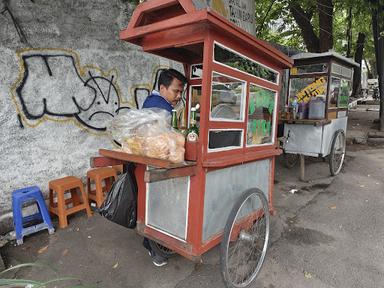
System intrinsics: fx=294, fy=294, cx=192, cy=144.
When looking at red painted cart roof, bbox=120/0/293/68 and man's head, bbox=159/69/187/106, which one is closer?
red painted cart roof, bbox=120/0/293/68

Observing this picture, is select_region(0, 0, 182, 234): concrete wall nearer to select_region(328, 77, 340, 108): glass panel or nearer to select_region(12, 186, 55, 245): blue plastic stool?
select_region(12, 186, 55, 245): blue plastic stool

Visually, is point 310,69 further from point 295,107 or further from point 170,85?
point 170,85

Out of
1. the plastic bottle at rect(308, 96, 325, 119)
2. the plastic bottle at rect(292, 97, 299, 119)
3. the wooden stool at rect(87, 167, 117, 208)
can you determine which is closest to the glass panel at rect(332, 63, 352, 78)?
the plastic bottle at rect(308, 96, 325, 119)

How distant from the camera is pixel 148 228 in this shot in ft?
8.25

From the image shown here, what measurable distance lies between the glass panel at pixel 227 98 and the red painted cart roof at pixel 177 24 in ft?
1.01

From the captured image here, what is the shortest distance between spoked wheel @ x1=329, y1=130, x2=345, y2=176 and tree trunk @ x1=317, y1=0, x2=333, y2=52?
223 inches

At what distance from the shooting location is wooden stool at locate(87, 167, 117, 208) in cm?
397

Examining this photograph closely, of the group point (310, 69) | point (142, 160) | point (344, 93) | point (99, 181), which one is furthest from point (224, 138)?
point (344, 93)

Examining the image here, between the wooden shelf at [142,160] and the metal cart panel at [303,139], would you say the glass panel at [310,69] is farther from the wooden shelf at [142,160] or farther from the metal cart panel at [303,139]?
the wooden shelf at [142,160]

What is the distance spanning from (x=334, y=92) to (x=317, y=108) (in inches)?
21.0

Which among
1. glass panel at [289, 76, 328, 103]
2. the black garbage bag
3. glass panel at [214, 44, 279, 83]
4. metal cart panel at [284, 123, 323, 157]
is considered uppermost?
glass panel at [289, 76, 328, 103]

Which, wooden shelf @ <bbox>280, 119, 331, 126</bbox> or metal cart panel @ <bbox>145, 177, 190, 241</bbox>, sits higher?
wooden shelf @ <bbox>280, 119, 331, 126</bbox>

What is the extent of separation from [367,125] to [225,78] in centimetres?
974

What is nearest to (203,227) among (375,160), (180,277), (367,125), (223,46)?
(180,277)
